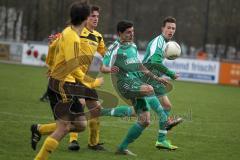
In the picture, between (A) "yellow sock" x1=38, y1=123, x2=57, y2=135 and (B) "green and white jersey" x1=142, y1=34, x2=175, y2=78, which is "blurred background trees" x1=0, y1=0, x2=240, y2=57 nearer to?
(B) "green and white jersey" x1=142, y1=34, x2=175, y2=78

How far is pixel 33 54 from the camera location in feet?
115

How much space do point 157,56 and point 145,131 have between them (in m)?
2.36

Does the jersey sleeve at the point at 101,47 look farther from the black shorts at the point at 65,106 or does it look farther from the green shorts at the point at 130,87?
the black shorts at the point at 65,106

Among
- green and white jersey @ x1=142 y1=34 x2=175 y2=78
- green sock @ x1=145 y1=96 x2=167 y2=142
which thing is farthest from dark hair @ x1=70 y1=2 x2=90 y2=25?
green sock @ x1=145 y1=96 x2=167 y2=142

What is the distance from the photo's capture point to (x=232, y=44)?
1984 inches

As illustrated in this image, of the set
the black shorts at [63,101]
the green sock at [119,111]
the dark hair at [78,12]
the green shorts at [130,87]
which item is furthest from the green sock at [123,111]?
the dark hair at [78,12]

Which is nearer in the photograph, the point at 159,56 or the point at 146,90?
the point at 146,90

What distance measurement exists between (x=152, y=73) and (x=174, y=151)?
1.35 meters

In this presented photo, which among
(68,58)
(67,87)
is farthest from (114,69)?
(68,58)

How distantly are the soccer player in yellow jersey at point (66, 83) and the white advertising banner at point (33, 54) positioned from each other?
26855 millimetres

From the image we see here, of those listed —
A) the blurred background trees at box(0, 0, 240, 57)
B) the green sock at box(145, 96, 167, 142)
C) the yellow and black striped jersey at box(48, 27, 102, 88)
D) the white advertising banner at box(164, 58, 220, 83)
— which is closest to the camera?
the yellow and black striped jersey at box(48, 27, 102, 88)

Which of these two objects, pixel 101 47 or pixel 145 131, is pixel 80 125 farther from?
pixel 145 131

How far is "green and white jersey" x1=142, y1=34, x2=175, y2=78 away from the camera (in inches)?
395

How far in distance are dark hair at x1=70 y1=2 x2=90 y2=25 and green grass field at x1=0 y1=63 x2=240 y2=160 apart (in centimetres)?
211
